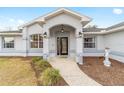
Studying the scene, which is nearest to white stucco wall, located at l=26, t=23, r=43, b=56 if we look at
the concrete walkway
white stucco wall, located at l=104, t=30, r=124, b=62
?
the concrete walkway

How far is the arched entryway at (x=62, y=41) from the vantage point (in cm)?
1703

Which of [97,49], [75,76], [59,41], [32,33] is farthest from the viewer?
[97,49]

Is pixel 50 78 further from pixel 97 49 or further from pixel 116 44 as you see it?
pixel 97 49

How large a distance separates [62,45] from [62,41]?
16.1 inches

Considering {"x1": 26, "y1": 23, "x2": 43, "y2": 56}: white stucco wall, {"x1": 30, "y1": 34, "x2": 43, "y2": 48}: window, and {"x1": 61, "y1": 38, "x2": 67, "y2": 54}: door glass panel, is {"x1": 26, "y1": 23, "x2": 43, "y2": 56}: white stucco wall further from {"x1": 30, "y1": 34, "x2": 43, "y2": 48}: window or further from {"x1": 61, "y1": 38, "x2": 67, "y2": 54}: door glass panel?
{"x1": 61, "y1": 38, "x2": 67, "y2": 54}: door glass panel

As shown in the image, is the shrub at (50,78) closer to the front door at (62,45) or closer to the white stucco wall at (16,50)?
the front door at (62,45)

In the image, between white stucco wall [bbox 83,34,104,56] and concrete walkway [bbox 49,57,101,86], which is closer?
concrete walkway [bbox 49,57,101,86]

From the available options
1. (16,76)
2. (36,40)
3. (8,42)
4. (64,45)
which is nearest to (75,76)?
(16,76)

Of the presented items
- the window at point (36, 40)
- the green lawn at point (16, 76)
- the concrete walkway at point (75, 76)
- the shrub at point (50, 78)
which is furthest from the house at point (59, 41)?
the shrub at point (50, 78)

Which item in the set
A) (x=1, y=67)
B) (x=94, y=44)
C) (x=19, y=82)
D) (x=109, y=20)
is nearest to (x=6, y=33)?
(x=1, y=67)

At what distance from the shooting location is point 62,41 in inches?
706

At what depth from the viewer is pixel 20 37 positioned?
19062 millimetres

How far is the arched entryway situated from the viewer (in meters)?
17.0
